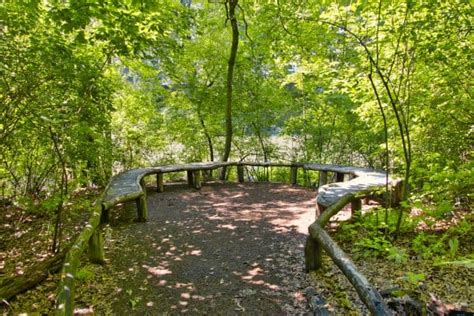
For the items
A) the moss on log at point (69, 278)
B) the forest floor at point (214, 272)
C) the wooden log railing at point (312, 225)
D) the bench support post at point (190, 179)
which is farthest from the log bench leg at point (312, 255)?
the bench support post at point (190, 179)

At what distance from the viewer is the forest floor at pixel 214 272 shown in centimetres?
318

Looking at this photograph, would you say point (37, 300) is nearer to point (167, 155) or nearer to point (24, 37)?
point (24, 37)

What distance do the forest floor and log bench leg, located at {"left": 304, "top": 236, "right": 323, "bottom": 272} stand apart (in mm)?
102

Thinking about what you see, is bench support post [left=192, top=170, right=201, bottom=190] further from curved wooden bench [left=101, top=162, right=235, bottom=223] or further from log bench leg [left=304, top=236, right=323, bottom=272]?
log bench leg [left=304, top=236, right=323, bottom=272]

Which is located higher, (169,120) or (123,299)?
(169,120)

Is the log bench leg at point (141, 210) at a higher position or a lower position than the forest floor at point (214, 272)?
higher

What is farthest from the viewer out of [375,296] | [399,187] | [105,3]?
[399,187]

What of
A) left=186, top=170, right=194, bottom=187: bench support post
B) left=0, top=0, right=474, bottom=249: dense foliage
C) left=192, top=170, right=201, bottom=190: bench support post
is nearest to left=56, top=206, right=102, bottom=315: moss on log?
left=0, top=0, right=474, bottom=249: dense foliage

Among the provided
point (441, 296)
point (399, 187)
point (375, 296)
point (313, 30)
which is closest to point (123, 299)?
point (375, 296)

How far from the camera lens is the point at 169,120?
38.5ft

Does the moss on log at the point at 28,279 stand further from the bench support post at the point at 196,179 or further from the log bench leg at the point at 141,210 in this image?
the bench support post at the point at 196,179

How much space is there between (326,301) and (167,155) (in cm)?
981

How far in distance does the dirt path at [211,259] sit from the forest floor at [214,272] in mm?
11

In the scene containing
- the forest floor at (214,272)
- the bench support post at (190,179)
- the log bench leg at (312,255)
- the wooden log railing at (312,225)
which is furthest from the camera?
the bench support post at (190,179)
